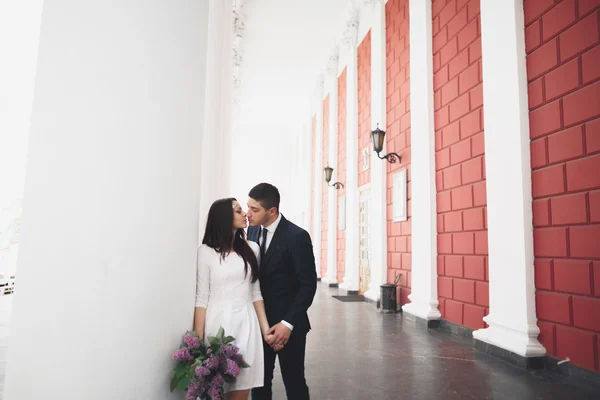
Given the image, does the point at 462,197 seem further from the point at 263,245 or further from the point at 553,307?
the point at 263,245

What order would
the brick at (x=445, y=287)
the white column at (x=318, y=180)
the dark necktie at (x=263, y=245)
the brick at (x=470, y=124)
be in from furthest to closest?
1. the white column at (x=318, y=180)
2. the brick at (x=445, y=287)
3. the brick at (x=470, y=124)
4. the dark necktie at (x=263, y=245)

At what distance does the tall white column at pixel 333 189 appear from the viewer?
10602mm

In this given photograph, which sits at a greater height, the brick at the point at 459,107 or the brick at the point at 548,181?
the brick at the point at 459,107

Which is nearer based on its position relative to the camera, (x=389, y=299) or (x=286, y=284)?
(x=286, y=284)

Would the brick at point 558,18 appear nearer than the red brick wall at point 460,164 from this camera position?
Yes

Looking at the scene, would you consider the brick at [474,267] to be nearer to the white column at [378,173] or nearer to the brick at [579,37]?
the brick at [579,37]

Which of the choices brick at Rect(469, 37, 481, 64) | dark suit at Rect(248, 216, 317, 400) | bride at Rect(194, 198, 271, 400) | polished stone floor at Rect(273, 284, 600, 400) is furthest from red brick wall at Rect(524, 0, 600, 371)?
bride at Rect(194, 198, 271, 400)

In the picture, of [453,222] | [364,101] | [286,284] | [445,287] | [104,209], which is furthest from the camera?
[364,101]

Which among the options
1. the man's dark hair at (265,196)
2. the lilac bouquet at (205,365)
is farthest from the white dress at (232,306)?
the man's dark hair at (265,196)

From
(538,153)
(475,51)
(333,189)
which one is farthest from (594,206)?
(333,189)

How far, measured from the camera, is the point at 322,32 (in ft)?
32.1

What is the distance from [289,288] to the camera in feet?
6.85

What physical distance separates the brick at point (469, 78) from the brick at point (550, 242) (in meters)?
1.93

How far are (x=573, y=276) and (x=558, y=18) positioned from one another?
2199 millimetres
